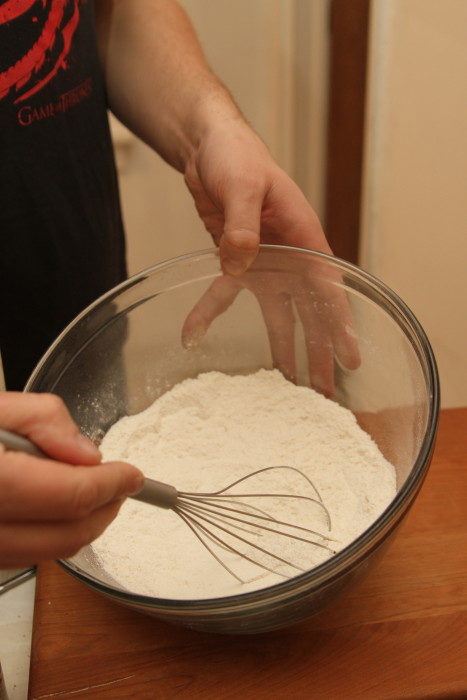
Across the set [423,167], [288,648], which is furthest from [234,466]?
[423,167]

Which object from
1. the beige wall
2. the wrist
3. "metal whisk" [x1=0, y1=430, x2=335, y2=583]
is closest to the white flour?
"metal whisk" [x1=0, y1=430, x2=335, y2=583]

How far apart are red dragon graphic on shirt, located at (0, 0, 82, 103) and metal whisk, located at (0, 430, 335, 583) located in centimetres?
45

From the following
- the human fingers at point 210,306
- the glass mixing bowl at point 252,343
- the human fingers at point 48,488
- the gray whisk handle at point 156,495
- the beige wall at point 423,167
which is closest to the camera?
the human fingers at point 48,488

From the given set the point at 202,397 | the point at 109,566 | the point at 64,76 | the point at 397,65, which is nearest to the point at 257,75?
the point at 397,65

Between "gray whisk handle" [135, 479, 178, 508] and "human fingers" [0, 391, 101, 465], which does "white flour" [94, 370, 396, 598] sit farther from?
"human fingers" [0, 391, 101, 465]

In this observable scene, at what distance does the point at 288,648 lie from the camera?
0.54 m

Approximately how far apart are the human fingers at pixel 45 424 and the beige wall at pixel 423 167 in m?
0.98

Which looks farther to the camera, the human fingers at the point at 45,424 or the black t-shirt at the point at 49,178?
the black t-shirt at the point at 49,178

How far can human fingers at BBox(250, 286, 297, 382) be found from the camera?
2.38ft

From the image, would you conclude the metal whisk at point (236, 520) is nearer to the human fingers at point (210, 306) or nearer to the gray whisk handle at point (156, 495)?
the gray whisk handle at point (156, 495)

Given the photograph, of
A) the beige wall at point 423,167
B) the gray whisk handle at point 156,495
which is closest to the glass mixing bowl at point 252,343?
the gray whisk handle at point 156,495

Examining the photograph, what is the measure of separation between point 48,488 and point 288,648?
0.29 metres

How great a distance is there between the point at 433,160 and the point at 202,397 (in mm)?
723

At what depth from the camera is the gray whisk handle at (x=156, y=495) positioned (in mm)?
464
